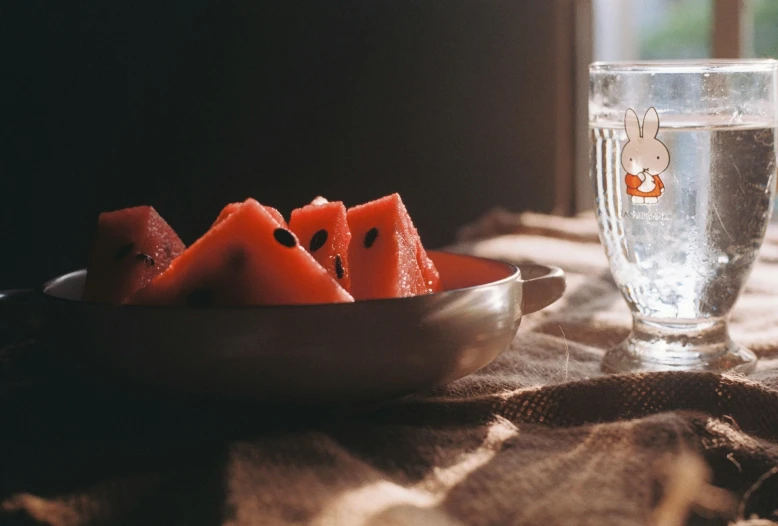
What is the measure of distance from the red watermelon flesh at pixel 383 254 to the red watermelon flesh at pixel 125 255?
14cm

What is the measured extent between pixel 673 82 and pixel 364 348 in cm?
33

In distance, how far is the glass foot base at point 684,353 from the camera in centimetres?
72

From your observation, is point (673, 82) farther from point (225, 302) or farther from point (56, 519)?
point (56, 519)

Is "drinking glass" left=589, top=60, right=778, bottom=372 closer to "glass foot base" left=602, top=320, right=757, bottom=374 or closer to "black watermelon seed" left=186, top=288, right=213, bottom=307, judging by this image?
"glass foot base" left=602, top=320, right=757, bottom=374

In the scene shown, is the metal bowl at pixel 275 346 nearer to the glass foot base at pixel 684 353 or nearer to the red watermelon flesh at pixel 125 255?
the red watermelon flesh at pixel 125 255

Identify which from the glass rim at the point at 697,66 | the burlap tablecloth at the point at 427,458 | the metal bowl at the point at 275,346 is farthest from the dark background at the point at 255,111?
the glass rim at the point at 697,66

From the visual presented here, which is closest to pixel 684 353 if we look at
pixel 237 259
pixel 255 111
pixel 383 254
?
pixel 383 254

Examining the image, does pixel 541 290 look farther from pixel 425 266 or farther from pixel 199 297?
pixel 199 297

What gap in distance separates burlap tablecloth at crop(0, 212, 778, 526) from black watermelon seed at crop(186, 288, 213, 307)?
6cm

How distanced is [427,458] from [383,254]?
0.47 feet

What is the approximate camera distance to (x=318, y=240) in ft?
2.02

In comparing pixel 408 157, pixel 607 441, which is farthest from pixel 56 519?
pixel 408 157

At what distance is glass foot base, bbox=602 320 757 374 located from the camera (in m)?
0.72

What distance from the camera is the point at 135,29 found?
1066mm
